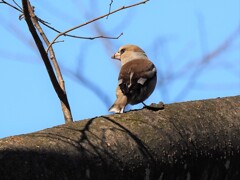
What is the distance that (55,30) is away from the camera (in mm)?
3504

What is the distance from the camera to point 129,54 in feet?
20.6

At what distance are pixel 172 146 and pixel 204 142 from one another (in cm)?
21

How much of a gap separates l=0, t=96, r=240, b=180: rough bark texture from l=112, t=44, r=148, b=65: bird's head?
3.11 meters

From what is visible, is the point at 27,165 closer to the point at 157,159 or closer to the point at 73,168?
the point at 73,168

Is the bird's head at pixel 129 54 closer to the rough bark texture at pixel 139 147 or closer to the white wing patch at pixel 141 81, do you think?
the white wing patch at pixel 141 81

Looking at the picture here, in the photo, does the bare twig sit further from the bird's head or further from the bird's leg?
the bird's head

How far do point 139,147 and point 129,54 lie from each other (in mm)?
3919

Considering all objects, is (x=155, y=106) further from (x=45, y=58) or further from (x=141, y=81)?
(x=141, y=81)

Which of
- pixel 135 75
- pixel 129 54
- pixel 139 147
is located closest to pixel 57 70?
pixel 139 147

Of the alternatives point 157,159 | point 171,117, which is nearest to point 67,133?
point 157,159

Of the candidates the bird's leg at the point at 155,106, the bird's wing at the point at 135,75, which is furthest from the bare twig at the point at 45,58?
the bird's wing at the point at 135,75

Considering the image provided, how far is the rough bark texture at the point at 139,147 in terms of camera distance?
204cm

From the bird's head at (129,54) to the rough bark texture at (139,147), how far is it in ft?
10.2

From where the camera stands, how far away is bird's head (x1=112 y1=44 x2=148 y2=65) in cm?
616
